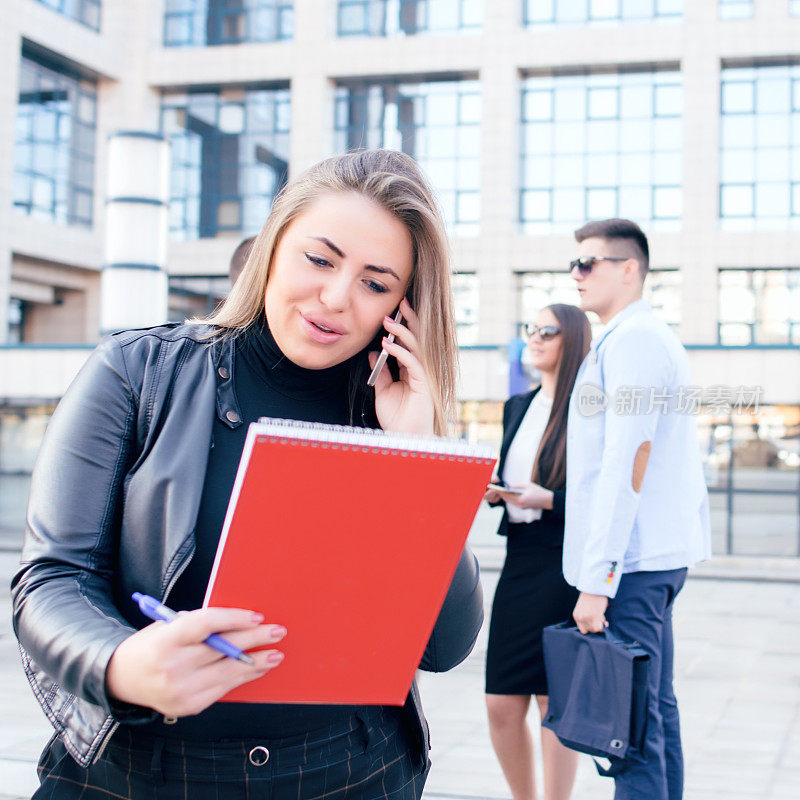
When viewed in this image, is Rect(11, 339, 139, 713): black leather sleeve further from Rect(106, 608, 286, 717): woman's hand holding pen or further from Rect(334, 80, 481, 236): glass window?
Rect(334, 80, 481, 236): glass window

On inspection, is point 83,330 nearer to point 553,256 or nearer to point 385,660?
point 553,256

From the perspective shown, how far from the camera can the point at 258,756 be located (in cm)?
140

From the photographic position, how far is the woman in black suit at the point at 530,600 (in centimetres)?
375

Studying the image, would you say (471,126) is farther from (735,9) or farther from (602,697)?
(602,697)

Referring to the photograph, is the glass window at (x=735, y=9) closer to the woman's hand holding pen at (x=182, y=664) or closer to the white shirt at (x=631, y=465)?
the white shirt at (x=631, y=465)

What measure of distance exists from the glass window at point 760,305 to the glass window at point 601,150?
2471mm

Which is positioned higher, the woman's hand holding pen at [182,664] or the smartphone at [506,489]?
the smartphone at [506,489]

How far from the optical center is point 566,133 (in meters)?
28.8

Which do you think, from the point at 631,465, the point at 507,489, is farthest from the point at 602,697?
the point at 507,489

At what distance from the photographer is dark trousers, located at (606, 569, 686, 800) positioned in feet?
9.80

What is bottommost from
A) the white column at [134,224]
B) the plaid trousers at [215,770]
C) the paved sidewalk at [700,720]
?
the paved sidewalk at [700,720]

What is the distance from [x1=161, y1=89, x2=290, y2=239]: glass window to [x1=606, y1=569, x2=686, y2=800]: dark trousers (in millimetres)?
28583

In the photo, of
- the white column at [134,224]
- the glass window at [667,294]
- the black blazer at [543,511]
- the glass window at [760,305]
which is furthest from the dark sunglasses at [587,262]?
the glass window at [760,305]

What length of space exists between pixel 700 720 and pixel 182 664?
5174 mm
